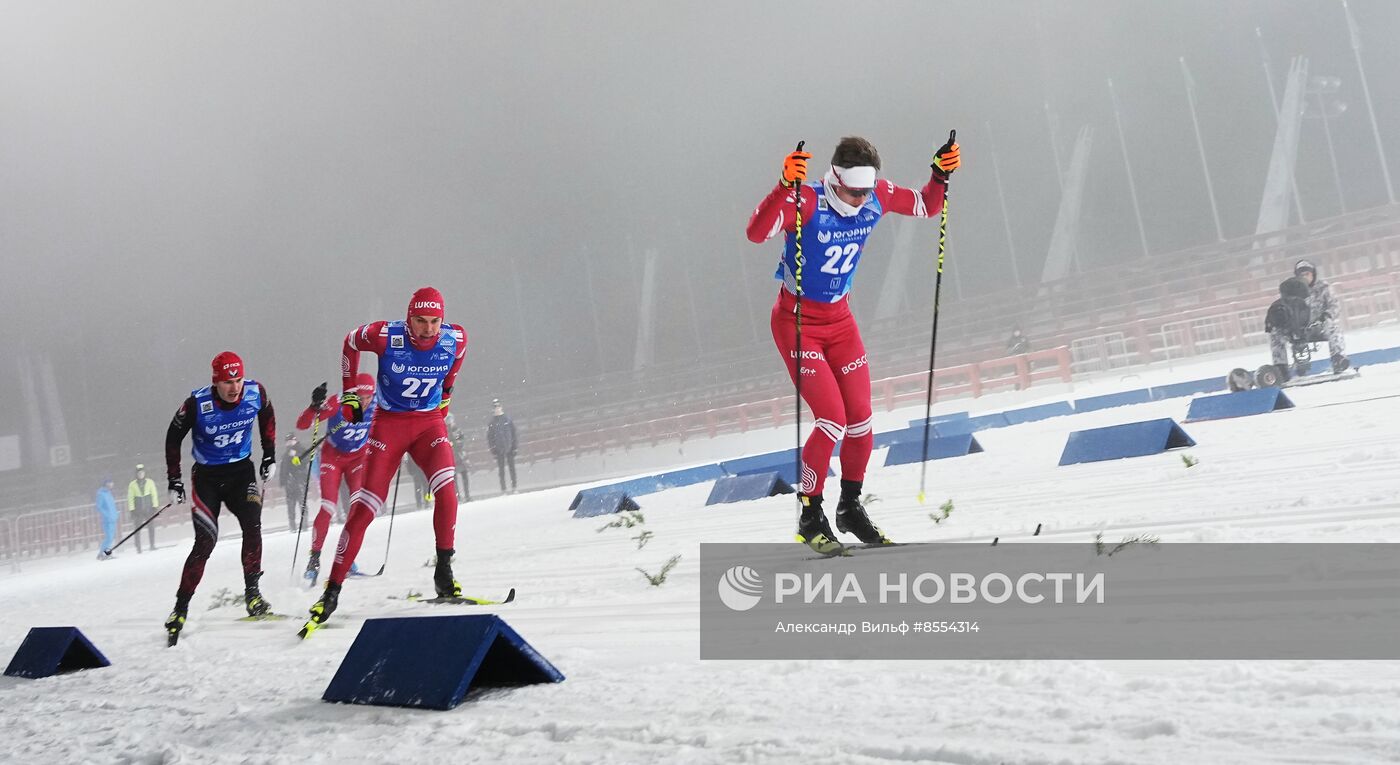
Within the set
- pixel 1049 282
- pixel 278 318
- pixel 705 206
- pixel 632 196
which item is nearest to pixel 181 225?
pixel 278 318

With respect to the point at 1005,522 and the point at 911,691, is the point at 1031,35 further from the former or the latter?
the point at 911,691

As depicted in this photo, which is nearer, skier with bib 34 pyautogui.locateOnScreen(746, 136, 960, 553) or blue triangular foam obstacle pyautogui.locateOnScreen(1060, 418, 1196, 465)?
skier with bib 34 pyautogui.locateOnScreen(746, 136, 960, 553)

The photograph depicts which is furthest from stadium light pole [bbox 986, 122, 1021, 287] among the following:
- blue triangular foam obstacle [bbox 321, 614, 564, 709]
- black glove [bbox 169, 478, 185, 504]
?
blue triangular foam obstacle [bbox 321, 614, 564, 709]

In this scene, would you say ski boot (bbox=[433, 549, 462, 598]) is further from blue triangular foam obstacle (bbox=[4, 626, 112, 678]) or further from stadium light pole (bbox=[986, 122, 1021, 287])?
stadium light pole (bbox=[986, 122, 1021, 287])

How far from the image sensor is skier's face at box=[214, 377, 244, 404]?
18.8 feet

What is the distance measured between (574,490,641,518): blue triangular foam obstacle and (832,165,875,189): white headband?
188 inches

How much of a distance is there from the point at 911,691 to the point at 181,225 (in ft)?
133

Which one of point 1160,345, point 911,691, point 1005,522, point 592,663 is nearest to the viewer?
point 911,691

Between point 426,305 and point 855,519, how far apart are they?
259cm

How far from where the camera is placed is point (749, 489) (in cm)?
792

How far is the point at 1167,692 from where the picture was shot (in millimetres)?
1812

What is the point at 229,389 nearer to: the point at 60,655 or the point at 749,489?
the point at 60,655

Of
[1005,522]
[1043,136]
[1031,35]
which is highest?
[1031,35]

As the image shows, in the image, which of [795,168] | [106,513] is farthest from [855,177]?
[106,513]
